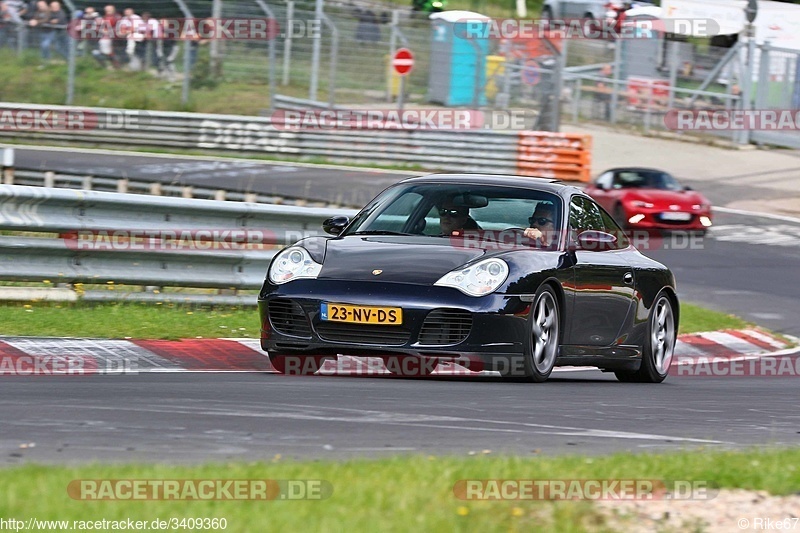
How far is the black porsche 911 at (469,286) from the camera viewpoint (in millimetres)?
8055

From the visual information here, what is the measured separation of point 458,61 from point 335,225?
20.9 metres

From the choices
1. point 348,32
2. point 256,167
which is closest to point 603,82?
point 348,32

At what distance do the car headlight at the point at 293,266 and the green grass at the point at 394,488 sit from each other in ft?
10.2

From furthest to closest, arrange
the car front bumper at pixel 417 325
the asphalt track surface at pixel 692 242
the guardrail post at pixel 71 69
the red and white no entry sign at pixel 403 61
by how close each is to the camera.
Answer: the guardrail post at pixel 71 69, the red and white no entry sign at pixel 403 61, the asphalt track surface at pixel 692 242, the car front bumper at pixel 417 325

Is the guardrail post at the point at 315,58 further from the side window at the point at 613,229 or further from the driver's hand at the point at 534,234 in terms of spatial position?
the driver's hand at the point at 534,234

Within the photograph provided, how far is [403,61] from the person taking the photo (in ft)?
97.6

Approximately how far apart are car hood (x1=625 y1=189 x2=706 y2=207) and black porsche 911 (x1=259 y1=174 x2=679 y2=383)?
39.5ft

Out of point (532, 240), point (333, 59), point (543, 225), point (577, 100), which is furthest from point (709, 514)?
point (577, 100)

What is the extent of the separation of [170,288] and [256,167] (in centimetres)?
1774

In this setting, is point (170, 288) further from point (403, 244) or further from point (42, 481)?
point (42, 481)

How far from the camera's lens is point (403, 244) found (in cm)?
868

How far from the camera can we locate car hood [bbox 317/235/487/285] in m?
8.17

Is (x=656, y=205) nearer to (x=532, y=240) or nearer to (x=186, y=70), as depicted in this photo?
(x=186, y=70)

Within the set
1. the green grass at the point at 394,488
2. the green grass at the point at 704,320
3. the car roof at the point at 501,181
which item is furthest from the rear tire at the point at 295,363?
the green grass at the point at 704,320
